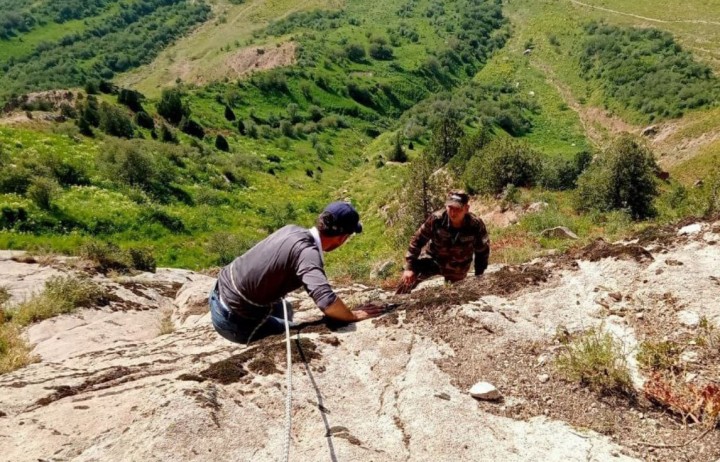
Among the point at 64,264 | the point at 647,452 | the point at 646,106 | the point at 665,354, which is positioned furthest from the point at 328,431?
the point at 646,106

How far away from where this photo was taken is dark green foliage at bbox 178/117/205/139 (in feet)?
178

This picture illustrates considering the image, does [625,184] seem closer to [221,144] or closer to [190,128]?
[221,144]

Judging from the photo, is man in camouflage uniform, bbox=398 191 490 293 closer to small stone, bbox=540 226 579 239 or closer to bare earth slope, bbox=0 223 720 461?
bare earth slope, bbox=0 223 720 461

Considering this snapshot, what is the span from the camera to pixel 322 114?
274ft

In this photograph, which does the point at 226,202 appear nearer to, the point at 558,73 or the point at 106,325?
the point at 106,325

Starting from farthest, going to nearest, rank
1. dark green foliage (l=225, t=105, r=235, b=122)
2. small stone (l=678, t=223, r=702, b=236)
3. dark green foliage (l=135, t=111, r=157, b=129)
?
dark green foliage (l=225, t=105, r=235, b=122) < dark green foliage (l=135, t=111, r=157, b=129) < small stone (l=678, t=223, r=702, b=236)

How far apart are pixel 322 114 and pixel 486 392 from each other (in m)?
82.5

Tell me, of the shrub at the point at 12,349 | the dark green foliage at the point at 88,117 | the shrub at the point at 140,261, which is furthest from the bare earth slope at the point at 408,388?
the dark green foliage at the point at 88,117

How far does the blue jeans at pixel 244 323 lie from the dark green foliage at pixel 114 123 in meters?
42.3

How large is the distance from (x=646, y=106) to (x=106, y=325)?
3315 inches

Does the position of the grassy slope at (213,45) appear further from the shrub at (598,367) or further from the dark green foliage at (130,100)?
the shrub at (598,367)

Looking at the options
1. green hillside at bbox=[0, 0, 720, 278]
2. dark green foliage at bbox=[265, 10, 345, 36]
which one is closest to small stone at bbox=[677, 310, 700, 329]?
green hillside at bbox=[0, 0, 720, 278]

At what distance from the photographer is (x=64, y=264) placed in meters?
14.1

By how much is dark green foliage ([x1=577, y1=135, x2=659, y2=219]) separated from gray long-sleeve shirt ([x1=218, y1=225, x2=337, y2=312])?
76.5 feet
